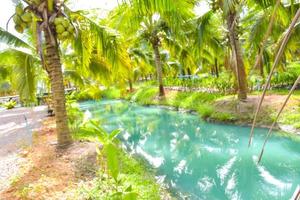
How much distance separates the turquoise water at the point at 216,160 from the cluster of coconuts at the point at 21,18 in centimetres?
415

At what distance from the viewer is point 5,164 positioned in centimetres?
677

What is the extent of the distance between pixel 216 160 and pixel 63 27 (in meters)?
4.78

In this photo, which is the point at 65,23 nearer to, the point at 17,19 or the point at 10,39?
the point at 17,19

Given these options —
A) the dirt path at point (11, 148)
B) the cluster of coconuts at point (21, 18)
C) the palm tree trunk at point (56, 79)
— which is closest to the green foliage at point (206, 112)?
the dirt path at point (11, 148)

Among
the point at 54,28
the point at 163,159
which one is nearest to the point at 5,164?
the point at 54,28

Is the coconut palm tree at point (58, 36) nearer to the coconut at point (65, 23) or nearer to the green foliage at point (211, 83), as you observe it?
the coconut at point (65, 23)

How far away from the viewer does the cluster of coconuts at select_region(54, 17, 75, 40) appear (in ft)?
20.9

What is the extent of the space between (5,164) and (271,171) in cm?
562

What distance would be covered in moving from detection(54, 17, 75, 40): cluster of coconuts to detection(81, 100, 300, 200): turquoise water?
3592 mm

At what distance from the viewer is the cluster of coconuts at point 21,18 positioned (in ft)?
19.8

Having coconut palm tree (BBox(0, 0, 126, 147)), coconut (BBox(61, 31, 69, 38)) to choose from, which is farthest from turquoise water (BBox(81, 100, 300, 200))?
coconut (BBox(61, 31, 69, 38))

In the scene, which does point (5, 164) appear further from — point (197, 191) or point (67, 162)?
point (197, 191)

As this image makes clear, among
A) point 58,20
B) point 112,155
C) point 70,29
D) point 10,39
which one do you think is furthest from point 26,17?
point 112,155

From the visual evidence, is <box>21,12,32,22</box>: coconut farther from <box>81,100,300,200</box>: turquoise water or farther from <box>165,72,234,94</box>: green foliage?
<box>165,72,234,94</box>: green foliage
